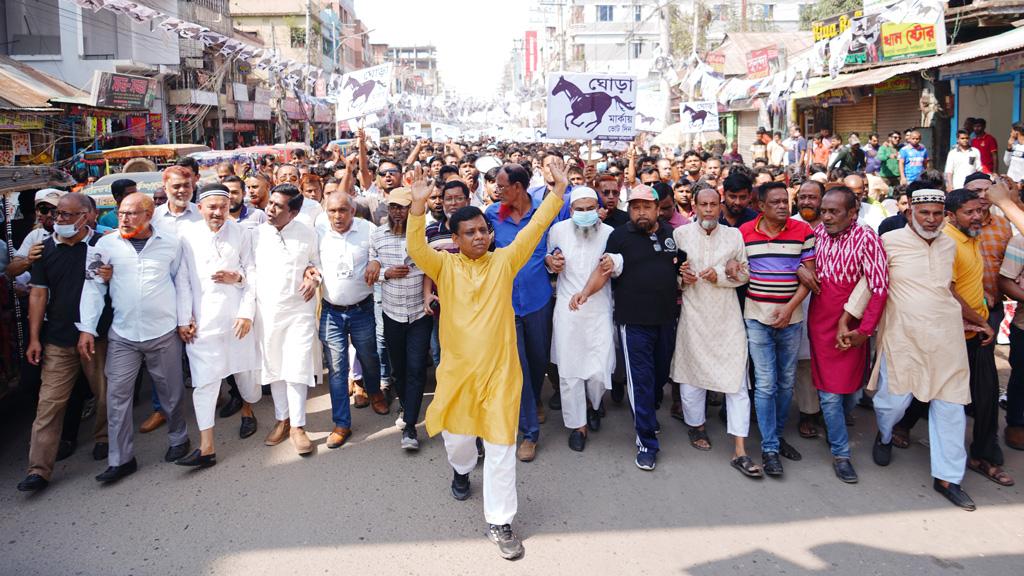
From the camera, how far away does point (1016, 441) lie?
4.81 metres

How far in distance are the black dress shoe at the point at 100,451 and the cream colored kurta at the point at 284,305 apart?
1162 millimetres

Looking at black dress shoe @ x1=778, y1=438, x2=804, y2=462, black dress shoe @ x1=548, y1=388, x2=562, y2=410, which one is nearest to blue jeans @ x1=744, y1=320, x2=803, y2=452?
black dress shoe @ x1=778, y1=438, x2=804, y2=462

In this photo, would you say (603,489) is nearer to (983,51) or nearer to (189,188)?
(189,188)

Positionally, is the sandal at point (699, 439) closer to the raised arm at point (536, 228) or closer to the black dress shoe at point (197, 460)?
the raised arm at point (536, 228)

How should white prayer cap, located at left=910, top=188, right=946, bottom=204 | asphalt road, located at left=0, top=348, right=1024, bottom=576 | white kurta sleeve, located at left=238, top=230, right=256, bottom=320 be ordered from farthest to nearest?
white kurta sleeve, located at left=238, top=230, right=256, bottom=320 < white prayer cap, located at left=910, top=188, right=946, bottom=204 < asphalt road, located at left=0, top=348, right=1024, bottom=576

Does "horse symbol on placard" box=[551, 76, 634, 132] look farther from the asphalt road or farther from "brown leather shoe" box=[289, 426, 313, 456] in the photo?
"brown leather shoe" box=[289, 426, 313, 456]

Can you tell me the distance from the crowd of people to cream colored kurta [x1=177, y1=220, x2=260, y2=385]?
1cm

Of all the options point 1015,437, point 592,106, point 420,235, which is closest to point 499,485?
point 420,235

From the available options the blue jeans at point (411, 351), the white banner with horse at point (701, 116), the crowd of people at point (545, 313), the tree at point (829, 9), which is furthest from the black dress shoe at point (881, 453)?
the tree at point (829, 9)

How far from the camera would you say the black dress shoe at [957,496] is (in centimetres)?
401

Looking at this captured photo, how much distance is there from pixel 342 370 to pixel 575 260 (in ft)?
5.76

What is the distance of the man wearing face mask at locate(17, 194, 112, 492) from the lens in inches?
179

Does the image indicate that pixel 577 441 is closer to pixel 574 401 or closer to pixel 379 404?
pixel 574 401

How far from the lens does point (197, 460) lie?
15.6 ft
